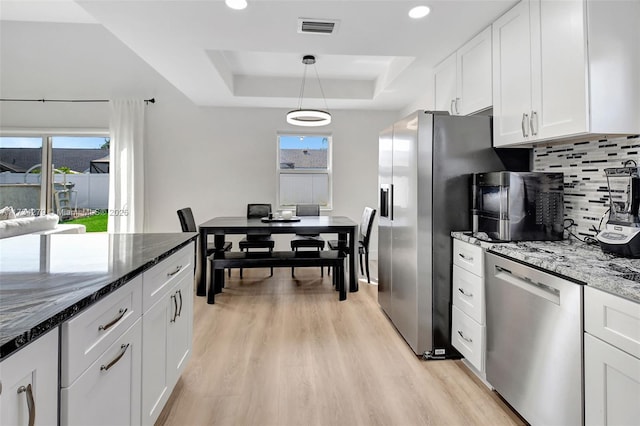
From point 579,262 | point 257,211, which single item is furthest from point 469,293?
point 257,211

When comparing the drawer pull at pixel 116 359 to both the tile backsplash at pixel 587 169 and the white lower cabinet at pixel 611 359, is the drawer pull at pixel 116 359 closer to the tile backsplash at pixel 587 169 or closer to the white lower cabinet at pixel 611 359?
the white lower cabinet at pixel 611 359

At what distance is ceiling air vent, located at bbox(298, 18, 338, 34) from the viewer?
2371 mm

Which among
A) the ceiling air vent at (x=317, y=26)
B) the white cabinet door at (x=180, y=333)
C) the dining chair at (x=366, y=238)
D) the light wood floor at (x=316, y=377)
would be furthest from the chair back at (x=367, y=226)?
the white cabinet door at (x=180, y=333)

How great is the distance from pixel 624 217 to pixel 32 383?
7.29 feet

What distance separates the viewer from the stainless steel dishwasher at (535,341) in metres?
1.29

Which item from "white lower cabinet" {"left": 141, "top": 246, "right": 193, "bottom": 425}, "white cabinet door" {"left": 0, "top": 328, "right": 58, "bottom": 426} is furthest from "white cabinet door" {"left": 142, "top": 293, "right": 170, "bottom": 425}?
"white cabinet door" {"left": 0, "top": 328, "right": 58, "bottom": 426}

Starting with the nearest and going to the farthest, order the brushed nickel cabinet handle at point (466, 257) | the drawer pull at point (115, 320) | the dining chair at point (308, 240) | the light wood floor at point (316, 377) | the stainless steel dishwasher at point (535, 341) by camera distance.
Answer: the drawer pull at point (115, 320) → the stainless steel dishwasher at point (535, 341) → the light wood floor at point (316, 377) → the brushed nickel cabinet handle at point (466, 257) → the dining chair at point (308, 240)

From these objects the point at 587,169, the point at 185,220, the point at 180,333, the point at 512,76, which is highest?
the point at 512,76

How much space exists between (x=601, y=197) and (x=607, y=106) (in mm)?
546

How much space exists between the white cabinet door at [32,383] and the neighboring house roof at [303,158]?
187 inches

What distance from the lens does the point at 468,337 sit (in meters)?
2.04

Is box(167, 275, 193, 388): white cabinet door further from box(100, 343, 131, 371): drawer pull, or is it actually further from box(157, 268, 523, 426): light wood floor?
box(100, 343, 131, 371): drawer pull

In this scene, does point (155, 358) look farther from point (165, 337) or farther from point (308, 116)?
point (308, 116)

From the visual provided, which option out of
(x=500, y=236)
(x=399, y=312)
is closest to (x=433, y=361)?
(x=399, y=312)
